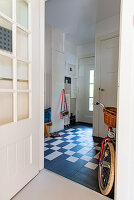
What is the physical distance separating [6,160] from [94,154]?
1.43 m

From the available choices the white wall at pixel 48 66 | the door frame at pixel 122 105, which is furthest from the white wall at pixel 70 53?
the door frame at pixel 122 105

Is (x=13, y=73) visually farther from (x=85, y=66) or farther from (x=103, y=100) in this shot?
(x=85, y=66)

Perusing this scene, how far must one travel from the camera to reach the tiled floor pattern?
149 centimetres

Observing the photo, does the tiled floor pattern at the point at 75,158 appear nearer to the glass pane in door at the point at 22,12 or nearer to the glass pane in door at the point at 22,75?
the glass pane in door at the point at 22,75

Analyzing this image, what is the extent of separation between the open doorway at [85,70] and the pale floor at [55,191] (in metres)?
0.11

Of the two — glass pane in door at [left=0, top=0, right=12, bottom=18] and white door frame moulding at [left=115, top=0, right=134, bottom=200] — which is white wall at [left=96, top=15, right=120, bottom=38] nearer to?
white door frame moulding at [left=115, top=0, right=134, bottom=200]

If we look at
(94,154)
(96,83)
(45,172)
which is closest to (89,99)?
(96,83)

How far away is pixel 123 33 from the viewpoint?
890 mm

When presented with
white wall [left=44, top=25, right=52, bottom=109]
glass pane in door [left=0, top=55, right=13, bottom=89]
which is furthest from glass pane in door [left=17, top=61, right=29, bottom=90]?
white wall [left=44, top=25, right=52, bottom=109]

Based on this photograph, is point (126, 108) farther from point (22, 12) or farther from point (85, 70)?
point (85, 70)

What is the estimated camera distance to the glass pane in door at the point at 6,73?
1.10 m

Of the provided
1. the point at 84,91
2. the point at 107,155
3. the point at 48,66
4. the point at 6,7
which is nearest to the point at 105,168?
the point at 107,155

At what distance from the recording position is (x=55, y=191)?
4.08ft

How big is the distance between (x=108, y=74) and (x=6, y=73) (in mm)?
2164
